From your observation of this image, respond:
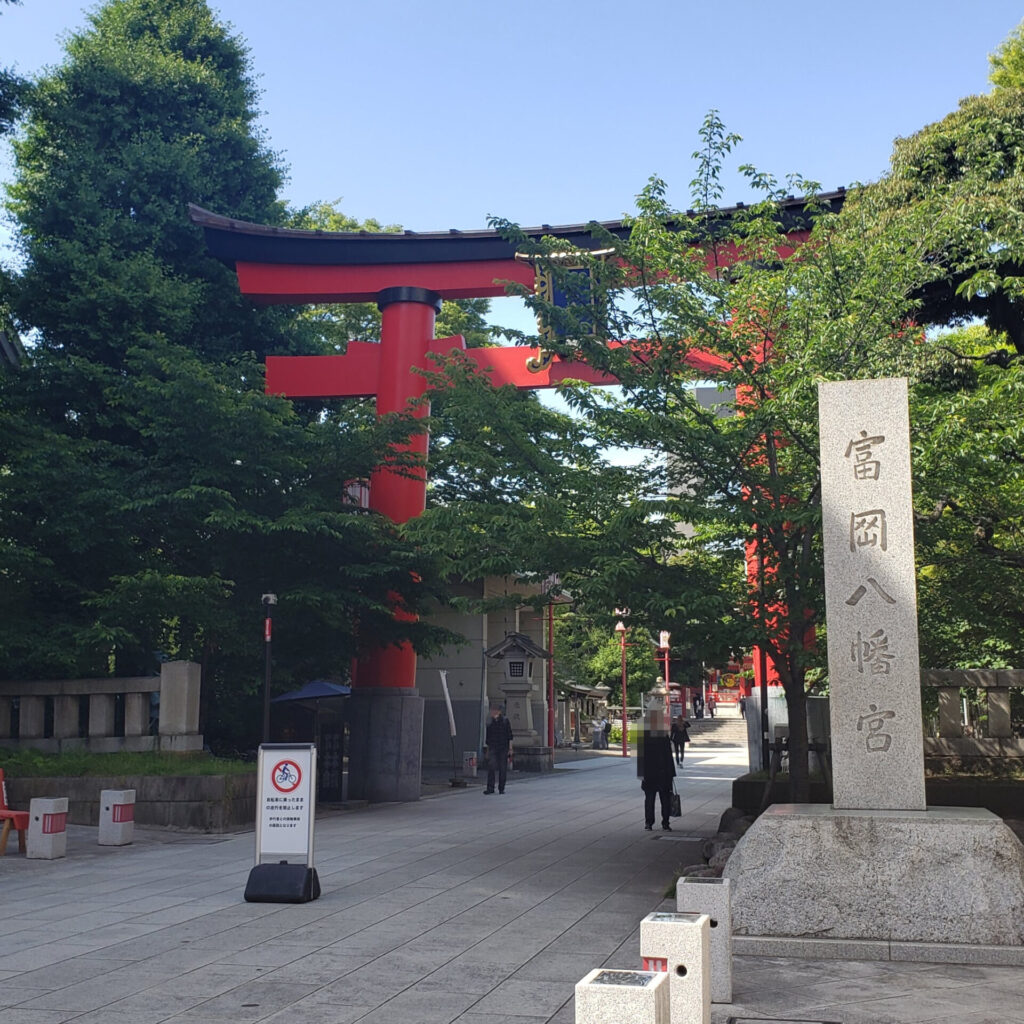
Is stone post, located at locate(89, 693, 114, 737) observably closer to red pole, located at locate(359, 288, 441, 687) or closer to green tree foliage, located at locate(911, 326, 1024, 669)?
red pole, located at locate(359, 288, 441, 687)

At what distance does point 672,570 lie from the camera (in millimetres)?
13047

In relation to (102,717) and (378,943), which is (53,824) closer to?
(102,717)

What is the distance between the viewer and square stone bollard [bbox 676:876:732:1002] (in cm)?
713

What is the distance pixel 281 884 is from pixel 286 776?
1054 millimetres

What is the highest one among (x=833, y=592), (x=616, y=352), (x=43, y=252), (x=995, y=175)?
(x=43, y=252)

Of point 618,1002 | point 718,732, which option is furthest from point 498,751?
point 718,732

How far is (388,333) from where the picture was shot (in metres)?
23.7

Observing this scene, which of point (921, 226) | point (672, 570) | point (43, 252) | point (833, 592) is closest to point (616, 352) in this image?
point (672, 570)

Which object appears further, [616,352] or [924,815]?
[616,352]

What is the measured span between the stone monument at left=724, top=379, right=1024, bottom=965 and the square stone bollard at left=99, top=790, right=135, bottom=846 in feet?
31.4

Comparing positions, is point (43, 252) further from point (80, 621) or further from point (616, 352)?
point (616, 352)

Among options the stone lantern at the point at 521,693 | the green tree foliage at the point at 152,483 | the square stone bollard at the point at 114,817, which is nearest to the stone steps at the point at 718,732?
the stone lantern at the point at 521,693

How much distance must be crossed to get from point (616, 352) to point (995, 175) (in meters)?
5.85

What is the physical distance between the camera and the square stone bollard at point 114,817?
49.8ft
